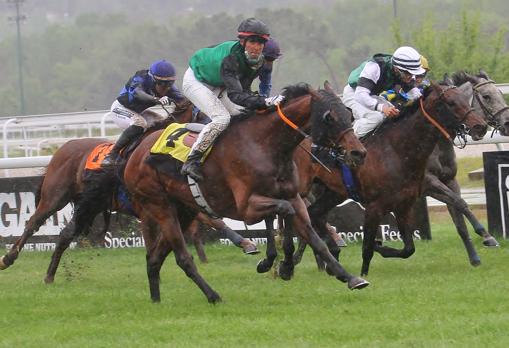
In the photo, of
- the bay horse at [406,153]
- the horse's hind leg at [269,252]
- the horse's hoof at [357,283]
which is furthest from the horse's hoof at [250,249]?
the horse's hoof at [357,283]

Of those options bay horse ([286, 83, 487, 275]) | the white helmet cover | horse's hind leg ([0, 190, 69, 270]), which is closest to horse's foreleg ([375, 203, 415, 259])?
bay horse ([286, 83, 487, 275])

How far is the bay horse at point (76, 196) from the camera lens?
10148mm

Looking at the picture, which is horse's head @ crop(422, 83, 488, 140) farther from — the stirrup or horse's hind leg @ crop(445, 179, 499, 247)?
the stirrup

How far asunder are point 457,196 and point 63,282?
3.82 meters

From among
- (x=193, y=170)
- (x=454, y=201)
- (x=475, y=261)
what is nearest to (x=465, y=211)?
(x=454, y=201)

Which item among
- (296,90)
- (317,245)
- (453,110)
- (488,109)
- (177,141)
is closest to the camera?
(317,245)

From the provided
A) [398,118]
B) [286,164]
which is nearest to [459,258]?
[398,118]

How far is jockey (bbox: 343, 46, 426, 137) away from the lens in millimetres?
9305

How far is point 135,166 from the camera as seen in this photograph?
28.6ft

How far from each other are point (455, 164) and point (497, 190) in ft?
5.25

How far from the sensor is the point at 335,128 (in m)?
7.54

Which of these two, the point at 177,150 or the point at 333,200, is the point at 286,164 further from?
the point at 333,200

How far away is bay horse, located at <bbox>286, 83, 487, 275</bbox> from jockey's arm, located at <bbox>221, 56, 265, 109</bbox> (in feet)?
5.65

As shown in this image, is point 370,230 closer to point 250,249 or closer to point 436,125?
point 436,125
